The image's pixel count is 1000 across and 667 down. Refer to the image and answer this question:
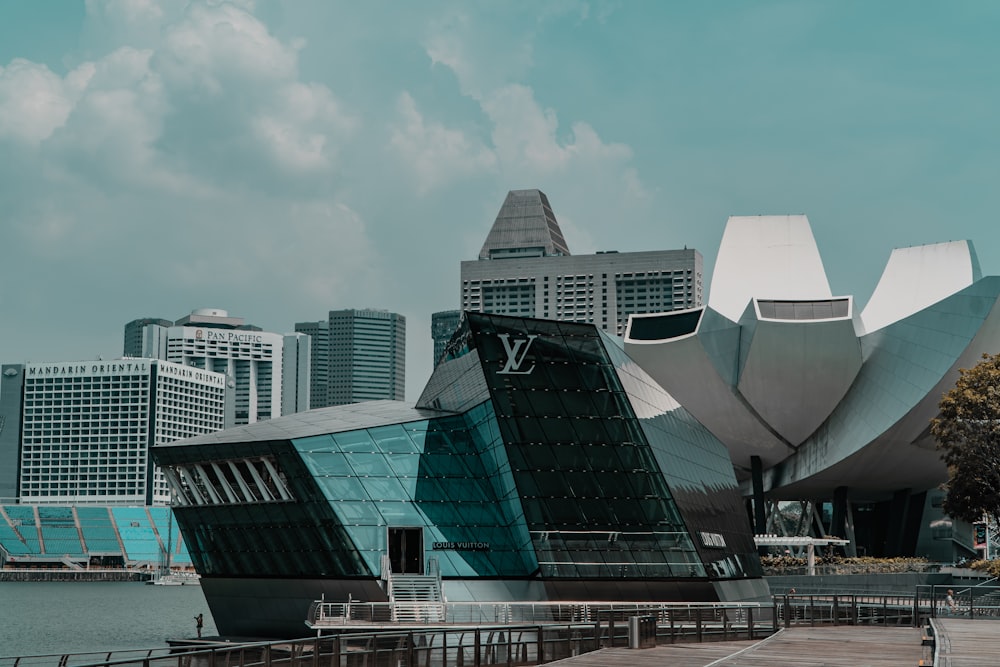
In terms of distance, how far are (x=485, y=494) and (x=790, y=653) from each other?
1156 inches

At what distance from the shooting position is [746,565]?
62.5 metres

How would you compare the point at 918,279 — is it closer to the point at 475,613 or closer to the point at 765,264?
the point at 765,264

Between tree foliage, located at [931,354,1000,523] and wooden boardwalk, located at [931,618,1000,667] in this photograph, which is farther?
tree foliage, located at [931,354,1000,523]

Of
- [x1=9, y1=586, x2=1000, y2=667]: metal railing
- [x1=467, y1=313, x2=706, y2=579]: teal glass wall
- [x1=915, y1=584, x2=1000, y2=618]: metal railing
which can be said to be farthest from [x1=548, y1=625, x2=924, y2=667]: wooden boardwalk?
[x1=467, y1=313, x2=706, y2=579]: teal glass wall

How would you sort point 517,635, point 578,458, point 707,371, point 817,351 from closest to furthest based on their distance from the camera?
point 517,635, point 578,458, point 817,351, point 707,371

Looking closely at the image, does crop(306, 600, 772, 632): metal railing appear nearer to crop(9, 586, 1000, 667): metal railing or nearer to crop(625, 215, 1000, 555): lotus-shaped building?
crop(9, 586, 1000, 667): metal railing

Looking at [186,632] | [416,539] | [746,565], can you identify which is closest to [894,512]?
[746,565]

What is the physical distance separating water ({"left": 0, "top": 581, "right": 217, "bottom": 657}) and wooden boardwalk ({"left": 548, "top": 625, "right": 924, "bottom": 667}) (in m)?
14.8

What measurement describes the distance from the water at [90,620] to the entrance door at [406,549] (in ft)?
39.9

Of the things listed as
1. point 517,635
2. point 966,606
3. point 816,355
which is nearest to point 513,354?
point 966,606

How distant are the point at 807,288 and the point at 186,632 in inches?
→ 1884

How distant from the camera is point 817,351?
8469 centimetres

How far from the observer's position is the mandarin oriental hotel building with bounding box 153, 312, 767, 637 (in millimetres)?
50500

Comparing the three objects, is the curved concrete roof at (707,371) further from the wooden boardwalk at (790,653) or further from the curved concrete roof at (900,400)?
the wooden boardwalk at (790,653)
